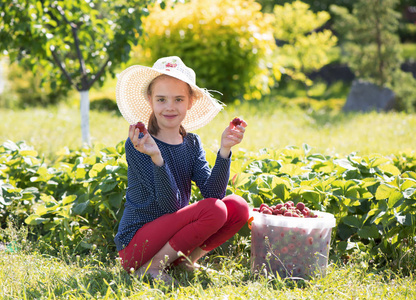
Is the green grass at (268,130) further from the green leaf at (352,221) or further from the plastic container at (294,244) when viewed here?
the plastic container at (294,244)

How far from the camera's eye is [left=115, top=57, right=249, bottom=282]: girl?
7.41 ft

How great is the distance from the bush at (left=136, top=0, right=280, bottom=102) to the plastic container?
216 inches

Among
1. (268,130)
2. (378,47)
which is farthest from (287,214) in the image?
(378,47)

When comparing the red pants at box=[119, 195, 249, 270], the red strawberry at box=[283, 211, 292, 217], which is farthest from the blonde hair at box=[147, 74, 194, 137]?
the red strawberry at box=[283, 211, 292, 217]

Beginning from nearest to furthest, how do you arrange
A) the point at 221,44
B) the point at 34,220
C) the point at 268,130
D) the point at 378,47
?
the point at 34,220, the point at 268,130, the point at 221,44, the point at 378,47

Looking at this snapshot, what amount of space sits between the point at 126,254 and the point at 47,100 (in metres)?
8.98

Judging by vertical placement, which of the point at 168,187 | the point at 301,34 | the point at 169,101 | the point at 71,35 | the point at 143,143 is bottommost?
the point at 168,187

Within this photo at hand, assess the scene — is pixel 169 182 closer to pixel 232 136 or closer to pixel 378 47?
pixel 232 136

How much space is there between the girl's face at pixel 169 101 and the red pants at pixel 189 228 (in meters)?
0.45

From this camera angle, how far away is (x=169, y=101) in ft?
7.86

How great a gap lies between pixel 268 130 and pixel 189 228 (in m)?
3.71

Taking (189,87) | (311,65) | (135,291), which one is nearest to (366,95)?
(311,65)

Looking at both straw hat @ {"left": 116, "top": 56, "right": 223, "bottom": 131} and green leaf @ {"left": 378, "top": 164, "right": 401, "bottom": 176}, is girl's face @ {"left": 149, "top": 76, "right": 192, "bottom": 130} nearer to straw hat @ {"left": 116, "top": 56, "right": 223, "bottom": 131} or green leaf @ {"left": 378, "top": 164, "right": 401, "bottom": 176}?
straw hat @ {"left": 116, "top": 56, "right": 223, "bottom": 131}

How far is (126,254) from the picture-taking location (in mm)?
2377
